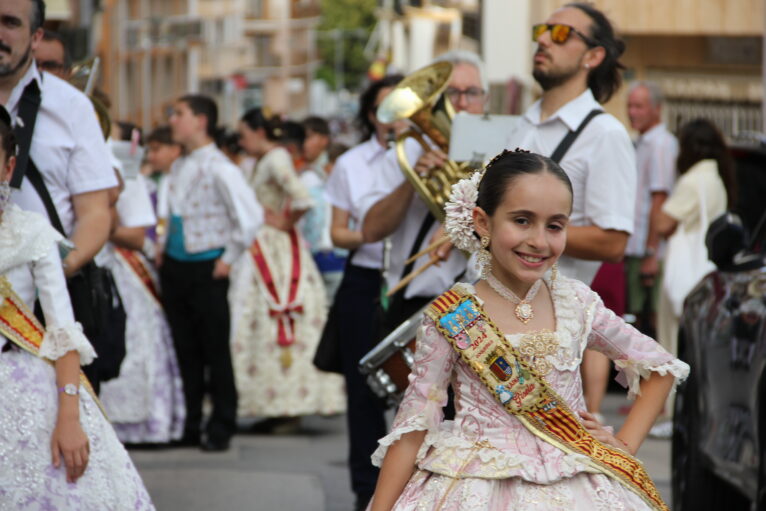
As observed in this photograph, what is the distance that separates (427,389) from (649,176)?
776cm

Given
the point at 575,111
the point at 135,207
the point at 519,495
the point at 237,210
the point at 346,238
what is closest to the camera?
the point at 519,495

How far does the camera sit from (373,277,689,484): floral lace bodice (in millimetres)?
3584

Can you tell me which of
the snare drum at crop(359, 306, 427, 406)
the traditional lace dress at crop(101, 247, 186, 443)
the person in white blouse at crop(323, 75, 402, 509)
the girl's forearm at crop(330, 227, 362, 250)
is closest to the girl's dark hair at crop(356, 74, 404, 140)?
the person in white blouse at crop(323, 75, 402, 509)

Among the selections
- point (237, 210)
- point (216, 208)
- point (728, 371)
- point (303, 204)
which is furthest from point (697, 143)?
point (728, 371)

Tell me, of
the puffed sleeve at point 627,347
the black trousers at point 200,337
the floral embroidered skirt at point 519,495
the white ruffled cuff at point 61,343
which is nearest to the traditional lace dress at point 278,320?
the black trousers at point 200,337

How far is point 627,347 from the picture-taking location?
3857mm

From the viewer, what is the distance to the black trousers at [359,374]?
675 cm

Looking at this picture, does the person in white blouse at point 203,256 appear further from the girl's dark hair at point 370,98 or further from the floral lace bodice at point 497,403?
the floral lace bodice at point 497,403

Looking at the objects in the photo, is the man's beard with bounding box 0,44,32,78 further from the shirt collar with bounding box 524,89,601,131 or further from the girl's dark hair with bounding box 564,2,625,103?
the girl's dark hair with bounding box 564,2,625,103

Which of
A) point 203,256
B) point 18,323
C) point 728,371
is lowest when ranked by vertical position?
point 203,256

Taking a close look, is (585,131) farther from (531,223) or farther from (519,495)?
(519,495)

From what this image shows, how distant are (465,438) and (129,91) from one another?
4170cm

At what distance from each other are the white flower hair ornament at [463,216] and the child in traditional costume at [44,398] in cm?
129

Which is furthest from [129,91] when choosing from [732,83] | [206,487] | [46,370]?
[46,370]
